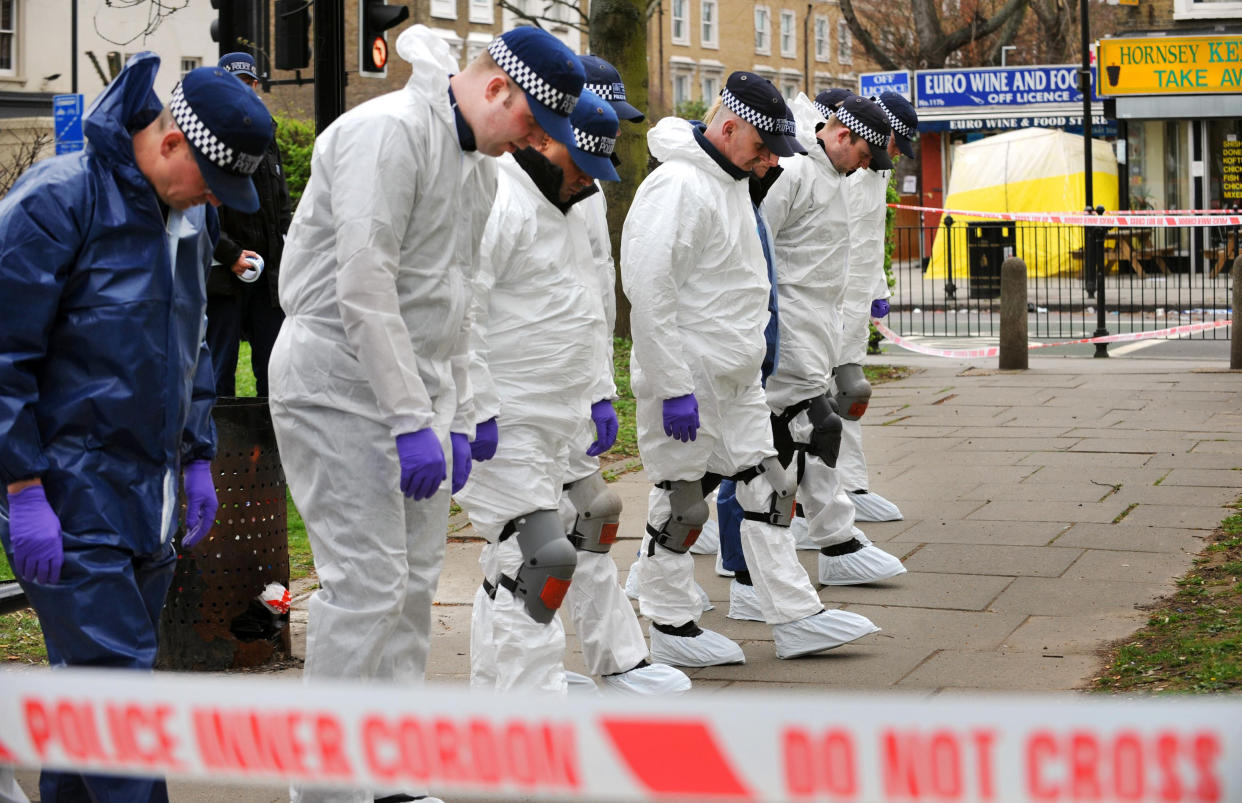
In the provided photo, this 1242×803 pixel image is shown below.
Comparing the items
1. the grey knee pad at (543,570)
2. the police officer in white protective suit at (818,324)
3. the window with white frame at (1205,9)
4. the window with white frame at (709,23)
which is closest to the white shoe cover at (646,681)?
the grey knee pad at (543,570)

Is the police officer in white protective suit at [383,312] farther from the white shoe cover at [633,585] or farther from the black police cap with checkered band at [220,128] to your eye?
the white shoe cover at [633,585]

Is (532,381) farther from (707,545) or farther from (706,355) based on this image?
(707,545)

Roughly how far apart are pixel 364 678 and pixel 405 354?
0.83 metres

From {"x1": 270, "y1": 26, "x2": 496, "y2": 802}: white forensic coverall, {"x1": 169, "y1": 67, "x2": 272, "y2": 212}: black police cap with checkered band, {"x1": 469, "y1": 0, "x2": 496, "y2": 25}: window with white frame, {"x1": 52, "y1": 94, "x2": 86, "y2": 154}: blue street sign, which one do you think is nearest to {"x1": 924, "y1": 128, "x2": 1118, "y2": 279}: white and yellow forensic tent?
{"x1": 52, "y1": 94, "x2": 86, "y2": 154}: blue street sign

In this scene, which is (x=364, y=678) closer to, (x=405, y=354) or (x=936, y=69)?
(x=405, y=354)

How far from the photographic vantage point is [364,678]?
159 inches

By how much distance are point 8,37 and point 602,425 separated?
3785 centimetres

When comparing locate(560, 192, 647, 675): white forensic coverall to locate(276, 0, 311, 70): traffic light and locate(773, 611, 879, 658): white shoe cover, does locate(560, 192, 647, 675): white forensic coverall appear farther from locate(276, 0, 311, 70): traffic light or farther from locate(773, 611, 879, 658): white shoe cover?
locate(276, 0, 311, 70): traffic light

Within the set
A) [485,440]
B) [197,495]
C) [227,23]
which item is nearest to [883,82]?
[227,23]

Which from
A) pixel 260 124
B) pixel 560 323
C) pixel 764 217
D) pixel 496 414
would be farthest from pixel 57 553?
pixel 764 217

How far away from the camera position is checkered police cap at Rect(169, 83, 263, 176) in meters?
3.54

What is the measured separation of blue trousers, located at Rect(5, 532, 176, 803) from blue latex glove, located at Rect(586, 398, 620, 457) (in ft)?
7.44

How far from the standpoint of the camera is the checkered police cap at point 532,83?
4082 mm

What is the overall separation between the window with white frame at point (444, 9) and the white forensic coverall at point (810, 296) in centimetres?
4418
